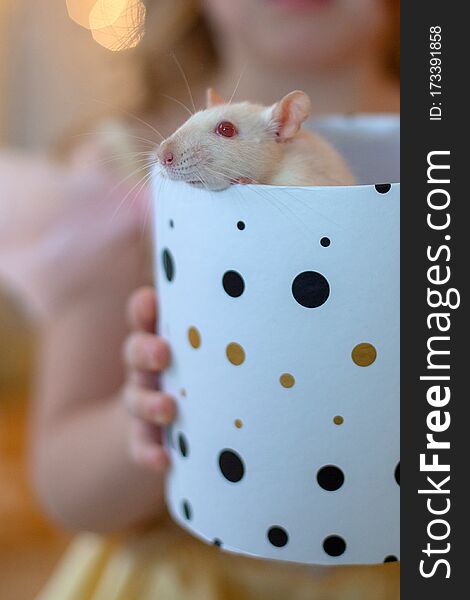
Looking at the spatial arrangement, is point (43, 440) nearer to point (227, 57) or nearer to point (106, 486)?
point (106, 486)

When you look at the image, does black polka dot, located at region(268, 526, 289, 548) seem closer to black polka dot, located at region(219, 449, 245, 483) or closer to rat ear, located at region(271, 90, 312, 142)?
black polka dot, located at region(219, 449, 245, 483)

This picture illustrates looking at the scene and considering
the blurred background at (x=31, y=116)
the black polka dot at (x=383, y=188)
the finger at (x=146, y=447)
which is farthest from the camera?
Result: the blurred background at (x=31, y=116)

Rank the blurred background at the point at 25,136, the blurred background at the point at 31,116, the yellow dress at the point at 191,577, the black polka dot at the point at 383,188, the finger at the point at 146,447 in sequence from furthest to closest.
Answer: the blurred background at the point at 25,136 < the blurred background at the point at 31,116 < the yellow dress at the point at 191,577 < the finger at the point at 146,447 < the black polka dot at the point at 383,188

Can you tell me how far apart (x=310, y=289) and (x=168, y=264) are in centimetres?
8

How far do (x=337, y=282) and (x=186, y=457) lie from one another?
0.43 feet

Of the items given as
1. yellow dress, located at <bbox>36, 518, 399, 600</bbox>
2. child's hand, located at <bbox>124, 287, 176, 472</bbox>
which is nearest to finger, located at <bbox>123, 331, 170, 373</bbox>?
child's hand, located at <bbox>124, 287, 176, 472</bbox>

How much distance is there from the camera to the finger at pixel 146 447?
1.51 feet

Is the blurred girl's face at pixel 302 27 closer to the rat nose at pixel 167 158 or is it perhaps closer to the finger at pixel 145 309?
the finger at pixel 145 309

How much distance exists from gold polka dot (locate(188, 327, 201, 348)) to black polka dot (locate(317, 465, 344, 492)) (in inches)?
3.1

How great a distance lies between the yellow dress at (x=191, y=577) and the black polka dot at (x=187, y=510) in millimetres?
243

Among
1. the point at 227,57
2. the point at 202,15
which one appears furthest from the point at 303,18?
the point at 202,15

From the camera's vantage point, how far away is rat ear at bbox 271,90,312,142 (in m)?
0.31

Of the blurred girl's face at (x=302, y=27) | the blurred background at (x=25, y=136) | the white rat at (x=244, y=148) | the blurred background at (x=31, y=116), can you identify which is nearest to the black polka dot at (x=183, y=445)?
the white rat at (x=244, y=148)

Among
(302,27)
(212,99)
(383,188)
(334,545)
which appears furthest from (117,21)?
(302,27)
